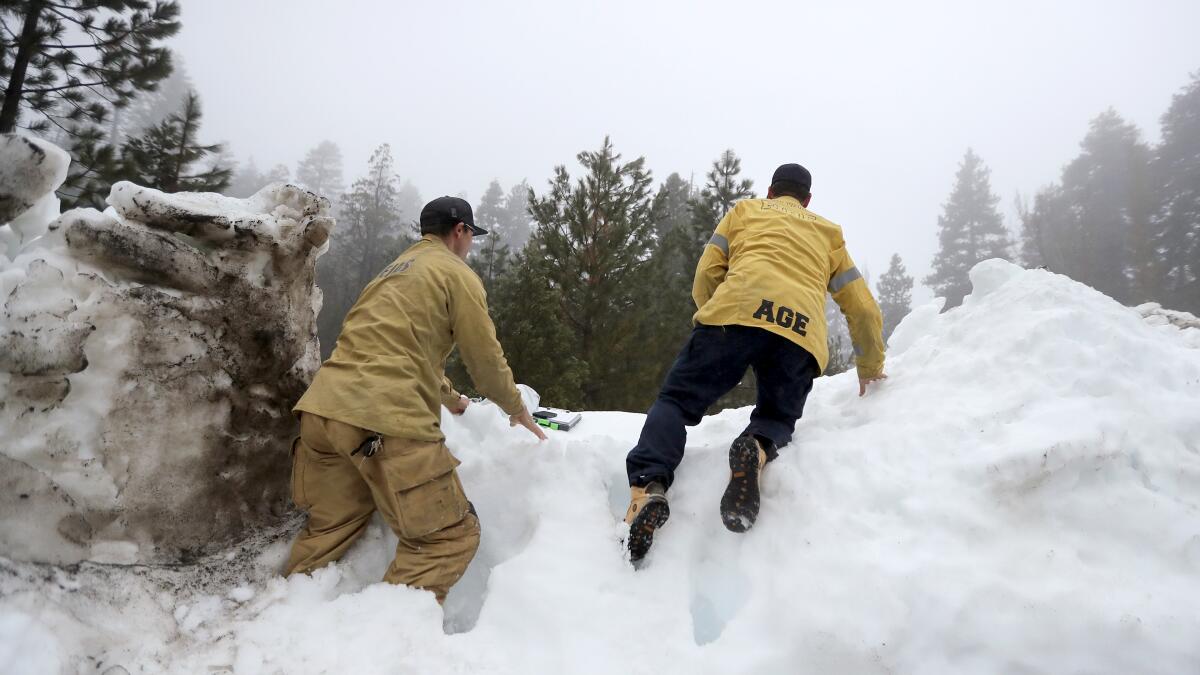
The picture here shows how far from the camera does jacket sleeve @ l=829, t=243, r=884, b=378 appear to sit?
2762 mm

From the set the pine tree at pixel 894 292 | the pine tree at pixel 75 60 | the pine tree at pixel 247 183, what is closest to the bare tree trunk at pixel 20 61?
the pine tree at pixel 75 60

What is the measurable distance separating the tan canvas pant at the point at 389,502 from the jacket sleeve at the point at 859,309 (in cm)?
217

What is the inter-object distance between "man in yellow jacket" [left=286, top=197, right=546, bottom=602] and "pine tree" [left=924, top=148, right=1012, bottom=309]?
34805mm

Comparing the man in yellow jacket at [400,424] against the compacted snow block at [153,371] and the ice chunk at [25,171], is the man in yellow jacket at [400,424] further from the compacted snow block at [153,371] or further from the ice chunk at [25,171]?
the ice chunk at [25,171]

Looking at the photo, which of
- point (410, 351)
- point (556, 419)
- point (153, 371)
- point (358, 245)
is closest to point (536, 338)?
point (556, 419)

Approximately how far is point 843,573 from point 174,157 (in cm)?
1044

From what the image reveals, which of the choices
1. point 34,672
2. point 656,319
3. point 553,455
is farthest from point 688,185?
point 34,672

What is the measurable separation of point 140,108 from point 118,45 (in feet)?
142

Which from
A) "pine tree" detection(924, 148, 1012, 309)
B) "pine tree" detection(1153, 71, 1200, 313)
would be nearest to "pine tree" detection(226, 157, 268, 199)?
"pine tree" detection(924, 148, 1012, 309)

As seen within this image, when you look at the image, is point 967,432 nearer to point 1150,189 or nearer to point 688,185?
point 688,185

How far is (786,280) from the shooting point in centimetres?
251

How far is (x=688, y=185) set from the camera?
74.8 feet

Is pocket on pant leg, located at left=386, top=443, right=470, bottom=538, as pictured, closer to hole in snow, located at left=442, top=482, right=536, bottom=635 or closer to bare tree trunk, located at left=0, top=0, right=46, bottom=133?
hole in snow, located at left=442, top=482, right=536, bottom=635

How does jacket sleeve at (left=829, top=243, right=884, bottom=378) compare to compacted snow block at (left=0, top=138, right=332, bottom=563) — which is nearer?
compacted snow block at (left=0, top=138, right=332, bottom=563)
